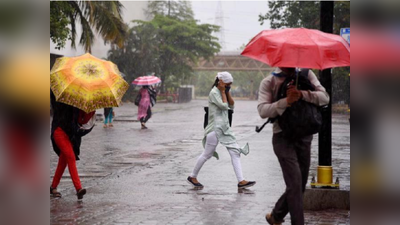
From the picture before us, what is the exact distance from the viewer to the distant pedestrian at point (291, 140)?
260 inches

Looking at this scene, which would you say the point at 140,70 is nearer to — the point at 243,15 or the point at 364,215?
the point at 364,215

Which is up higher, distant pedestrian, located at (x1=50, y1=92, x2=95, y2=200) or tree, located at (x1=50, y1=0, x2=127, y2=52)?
tree, located at (x1=50, y1=0, x2=127, y2=52)

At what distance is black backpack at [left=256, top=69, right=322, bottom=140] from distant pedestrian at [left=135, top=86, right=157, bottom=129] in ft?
62.5

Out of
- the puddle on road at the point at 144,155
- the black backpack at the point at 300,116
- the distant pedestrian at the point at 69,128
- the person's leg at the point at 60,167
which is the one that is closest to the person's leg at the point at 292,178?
the black backpack at the point at 300,116

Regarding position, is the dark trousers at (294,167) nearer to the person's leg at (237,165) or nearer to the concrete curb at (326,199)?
the concrete curb at (326,199)

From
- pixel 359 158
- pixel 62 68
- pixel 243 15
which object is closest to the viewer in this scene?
pixel 359 158

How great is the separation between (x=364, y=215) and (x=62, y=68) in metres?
5.09

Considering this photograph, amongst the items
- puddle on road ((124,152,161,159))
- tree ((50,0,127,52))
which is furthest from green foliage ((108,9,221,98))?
puddle on road ((124,152,161,159))

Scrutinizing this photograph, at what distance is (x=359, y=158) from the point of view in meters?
6.16

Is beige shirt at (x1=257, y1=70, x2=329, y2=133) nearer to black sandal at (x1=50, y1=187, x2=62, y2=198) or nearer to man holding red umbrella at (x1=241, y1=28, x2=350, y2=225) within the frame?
man holding red umbrella at (x1=241, y1=28, x2=350, y2=225)

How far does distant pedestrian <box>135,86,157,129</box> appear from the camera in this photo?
1009 inches

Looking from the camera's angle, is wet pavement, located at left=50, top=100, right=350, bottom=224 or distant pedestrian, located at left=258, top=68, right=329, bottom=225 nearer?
distant pedestrian, located at left=258, top=68, right=329, bottom=225

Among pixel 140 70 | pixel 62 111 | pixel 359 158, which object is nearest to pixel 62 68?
pixel 62 111

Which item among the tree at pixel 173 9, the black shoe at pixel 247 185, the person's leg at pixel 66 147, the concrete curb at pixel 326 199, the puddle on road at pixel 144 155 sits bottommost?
the puddle on road at pixel 144 155
